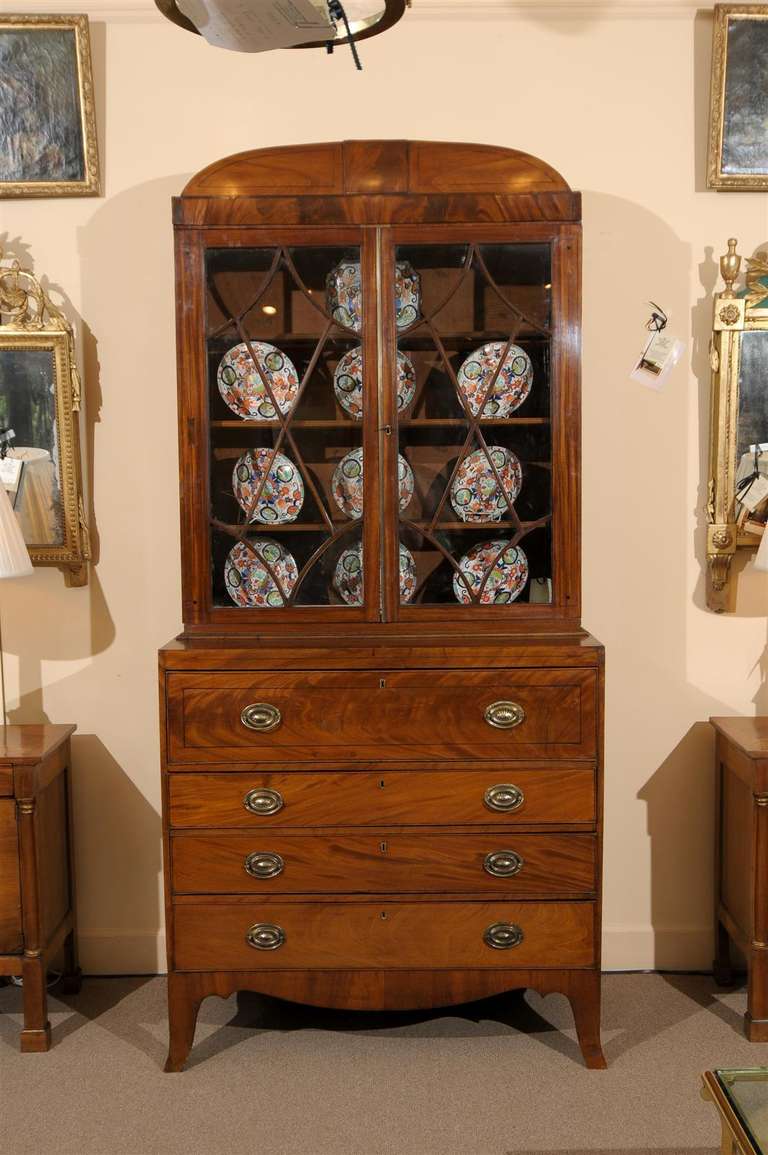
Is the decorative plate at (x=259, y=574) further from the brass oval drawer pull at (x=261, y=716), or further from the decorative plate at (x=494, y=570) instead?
the decorative plate at (x=494, y=570)

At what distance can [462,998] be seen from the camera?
265 centimetres

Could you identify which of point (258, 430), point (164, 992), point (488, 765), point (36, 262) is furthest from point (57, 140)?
point (164, 992)

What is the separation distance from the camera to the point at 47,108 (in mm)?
3023

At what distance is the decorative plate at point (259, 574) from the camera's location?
2729 millimetres

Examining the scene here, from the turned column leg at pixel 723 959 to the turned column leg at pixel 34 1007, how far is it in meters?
1.91

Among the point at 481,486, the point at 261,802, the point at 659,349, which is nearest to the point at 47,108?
the point at 481,486

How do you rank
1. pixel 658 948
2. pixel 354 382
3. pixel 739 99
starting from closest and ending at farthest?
1. pixel 354 382
2. pixel 739 99
3. pixel 658 948

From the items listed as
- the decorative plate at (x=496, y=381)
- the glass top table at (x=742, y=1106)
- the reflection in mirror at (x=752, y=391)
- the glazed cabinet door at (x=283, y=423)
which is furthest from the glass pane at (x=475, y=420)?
the glass top table at (x=742, y=1106)

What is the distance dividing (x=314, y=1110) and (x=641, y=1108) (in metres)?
0.77

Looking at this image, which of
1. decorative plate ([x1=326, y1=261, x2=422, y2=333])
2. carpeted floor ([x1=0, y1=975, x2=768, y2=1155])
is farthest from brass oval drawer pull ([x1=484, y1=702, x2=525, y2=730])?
decorative plate ([x1=326, y1=261, x2=422, y2=333])

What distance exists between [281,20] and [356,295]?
1.12m

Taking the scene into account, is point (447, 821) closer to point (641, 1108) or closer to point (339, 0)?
point (641, 1108)

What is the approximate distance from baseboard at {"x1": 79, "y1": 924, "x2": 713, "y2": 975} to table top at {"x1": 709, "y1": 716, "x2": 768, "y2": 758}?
2.20 ft

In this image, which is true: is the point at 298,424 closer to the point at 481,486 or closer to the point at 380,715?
the point at 481,486
